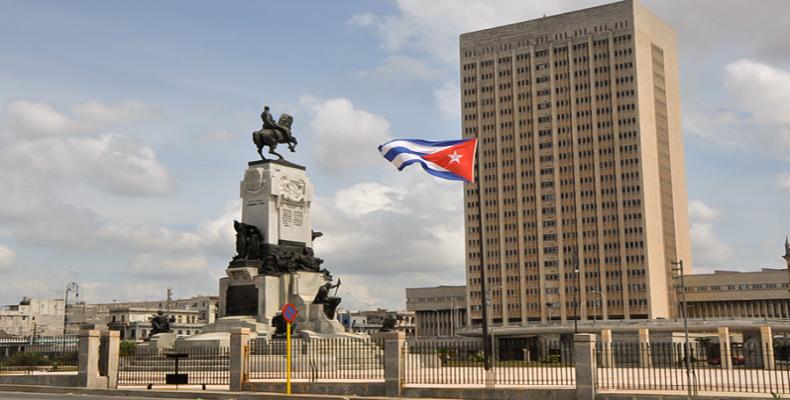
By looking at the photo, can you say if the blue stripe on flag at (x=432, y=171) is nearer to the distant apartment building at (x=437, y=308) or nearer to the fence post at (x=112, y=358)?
the fence post at (x=112, y=358)

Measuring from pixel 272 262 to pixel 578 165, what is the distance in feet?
362

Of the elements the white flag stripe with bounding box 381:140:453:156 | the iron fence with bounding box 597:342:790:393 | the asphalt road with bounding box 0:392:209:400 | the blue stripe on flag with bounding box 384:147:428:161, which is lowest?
the asphalt road with bounding box 0:392:209:400

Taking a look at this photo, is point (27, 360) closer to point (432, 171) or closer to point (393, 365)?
point (432, 171)

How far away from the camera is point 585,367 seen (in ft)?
84.6

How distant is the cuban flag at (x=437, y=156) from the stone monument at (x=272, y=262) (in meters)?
12.0

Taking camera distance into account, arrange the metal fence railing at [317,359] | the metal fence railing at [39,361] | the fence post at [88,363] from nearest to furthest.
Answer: the fence post at [88,363] < the metal fence railing at [317,359] < the metal fence railing at [39,361]

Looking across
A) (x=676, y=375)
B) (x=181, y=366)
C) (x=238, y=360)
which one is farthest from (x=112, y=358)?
(x=676, y=375)

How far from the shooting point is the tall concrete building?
479 feet

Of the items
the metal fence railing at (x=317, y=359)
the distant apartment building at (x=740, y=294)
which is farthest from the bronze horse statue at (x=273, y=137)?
the distant apartment building at (x=740, y=294)

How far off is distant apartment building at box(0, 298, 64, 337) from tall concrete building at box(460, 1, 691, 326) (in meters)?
65.3

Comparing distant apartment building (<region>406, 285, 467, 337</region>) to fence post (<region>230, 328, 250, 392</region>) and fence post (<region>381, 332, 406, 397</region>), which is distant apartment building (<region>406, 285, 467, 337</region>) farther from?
fence post (<region>381, 332, 406, 397</region>)

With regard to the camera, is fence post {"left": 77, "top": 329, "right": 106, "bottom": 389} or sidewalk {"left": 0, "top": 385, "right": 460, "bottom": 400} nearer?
sidewalk {"left": 0, "top": 385, "right": 460, "bottom": 400}

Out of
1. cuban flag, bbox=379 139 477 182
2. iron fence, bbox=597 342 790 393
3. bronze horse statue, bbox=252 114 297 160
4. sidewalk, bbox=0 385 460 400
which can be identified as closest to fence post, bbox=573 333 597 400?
iron fence, bbox=597 342 790 393

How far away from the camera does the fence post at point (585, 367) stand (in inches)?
A: 1009
